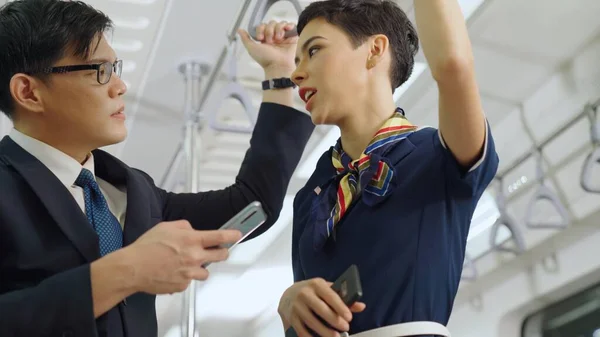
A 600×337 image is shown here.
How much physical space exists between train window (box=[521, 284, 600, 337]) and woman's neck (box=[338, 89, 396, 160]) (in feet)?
9.52

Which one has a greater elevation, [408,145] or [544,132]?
[544,132]

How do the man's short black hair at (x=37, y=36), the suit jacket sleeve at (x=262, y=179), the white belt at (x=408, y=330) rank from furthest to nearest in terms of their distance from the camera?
the suit jacket sleeve at (x=262, y=179), the man's short black hair at (x=37, y=36), the white belt at (x=408, y=330)

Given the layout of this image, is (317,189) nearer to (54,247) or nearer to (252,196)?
(252,196)

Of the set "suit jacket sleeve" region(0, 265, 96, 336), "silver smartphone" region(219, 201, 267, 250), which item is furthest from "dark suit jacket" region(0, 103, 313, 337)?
"silver smartphone" region(219, 201, 267, 250)

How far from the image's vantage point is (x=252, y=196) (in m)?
1.63

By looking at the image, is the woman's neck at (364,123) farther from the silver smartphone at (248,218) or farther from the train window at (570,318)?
the train window at (570,318)

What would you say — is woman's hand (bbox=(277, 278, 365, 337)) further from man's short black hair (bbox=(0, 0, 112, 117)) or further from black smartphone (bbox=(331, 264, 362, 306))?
man's short black hair (bbox=(0, 0, 112, 117))

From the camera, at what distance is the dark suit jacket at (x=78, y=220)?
3.58 feet

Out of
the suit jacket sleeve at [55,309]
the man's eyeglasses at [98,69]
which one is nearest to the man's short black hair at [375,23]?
the man's eyeglasses at [98,69]

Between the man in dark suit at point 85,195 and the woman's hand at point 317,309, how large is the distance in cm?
14

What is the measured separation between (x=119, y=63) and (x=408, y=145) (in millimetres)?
616

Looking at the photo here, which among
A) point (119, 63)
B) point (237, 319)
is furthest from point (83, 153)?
point (237, 319)

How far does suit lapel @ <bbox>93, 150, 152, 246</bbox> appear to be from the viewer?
1.36 meters

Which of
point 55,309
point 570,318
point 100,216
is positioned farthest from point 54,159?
point 570,318
